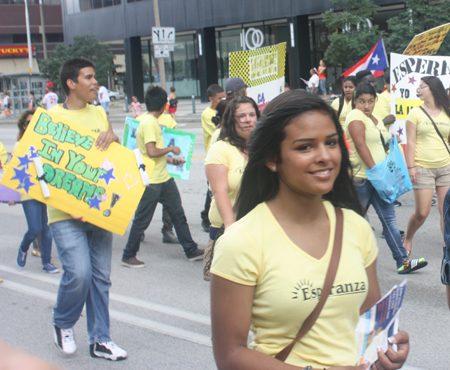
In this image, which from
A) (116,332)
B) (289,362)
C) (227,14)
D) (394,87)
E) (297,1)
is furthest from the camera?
(227,14)

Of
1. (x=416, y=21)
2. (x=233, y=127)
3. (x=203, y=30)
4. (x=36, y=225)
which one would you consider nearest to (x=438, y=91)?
(x=233, y=127)

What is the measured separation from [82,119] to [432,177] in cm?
367

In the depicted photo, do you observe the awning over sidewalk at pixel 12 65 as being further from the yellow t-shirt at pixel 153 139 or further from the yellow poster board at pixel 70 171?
the yellow poster board at pixel 70 171

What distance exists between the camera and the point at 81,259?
3971 mm

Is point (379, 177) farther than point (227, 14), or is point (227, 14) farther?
point (227, 14)

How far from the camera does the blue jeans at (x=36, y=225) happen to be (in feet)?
20.4

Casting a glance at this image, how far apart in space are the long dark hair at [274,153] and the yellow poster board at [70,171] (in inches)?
88.7

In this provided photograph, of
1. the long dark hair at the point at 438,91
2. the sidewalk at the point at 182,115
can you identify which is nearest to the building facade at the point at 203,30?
the sidewalk at the point at 182,115

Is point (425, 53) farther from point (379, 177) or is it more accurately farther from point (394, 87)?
point (379, 177)

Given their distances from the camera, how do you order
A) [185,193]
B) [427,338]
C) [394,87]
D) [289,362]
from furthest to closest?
[185,193] → [394,87] → [427,338] → [289,362]

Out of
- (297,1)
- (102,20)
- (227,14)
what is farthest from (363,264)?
(102,20)

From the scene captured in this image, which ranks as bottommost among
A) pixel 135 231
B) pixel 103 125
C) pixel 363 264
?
pixel 135 231

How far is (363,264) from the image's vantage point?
197 centimetres

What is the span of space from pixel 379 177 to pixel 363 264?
3.68 m
